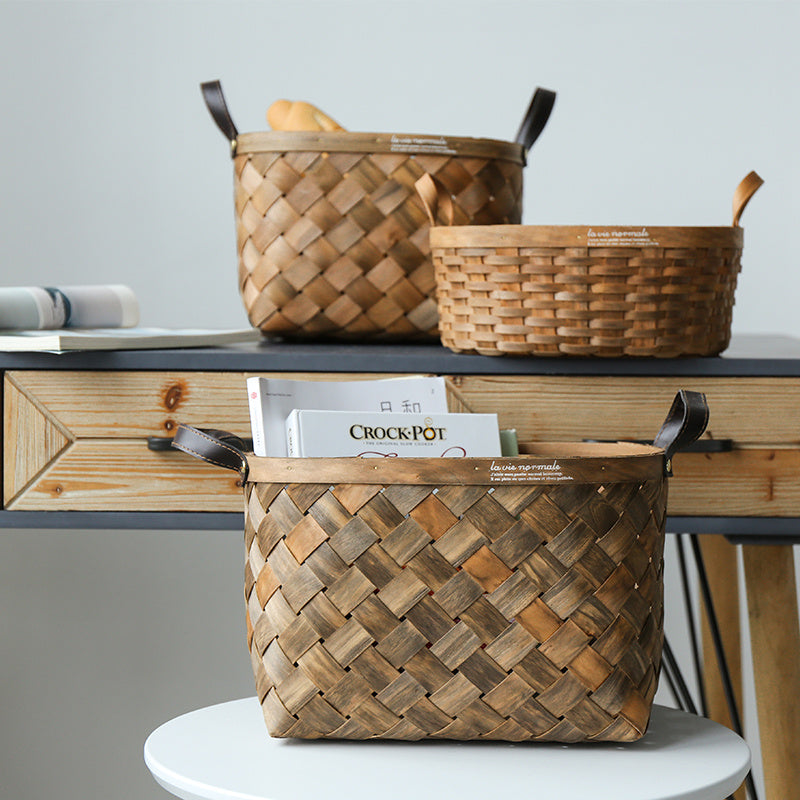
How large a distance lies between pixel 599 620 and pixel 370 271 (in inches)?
18.4

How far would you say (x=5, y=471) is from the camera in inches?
38.0

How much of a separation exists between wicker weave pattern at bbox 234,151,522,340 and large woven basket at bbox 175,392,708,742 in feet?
1.22

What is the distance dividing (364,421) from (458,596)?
0.15m

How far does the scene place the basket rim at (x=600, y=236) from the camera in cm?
87

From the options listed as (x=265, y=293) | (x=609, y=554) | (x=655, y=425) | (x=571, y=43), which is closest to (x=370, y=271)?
(x=265, y=293)

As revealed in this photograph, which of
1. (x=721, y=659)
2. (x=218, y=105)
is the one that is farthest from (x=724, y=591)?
(x=218, y=105)

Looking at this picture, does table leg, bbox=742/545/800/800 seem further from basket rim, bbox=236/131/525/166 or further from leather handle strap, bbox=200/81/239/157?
leather handle strap, bbox=200/81/239/157

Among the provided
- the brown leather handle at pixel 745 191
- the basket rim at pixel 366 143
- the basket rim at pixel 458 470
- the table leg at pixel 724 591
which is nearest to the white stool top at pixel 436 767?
the basket rim at pixel 458 470

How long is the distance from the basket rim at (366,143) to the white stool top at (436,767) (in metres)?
0.53

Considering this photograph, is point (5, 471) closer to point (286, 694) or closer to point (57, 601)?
point (286, 694)

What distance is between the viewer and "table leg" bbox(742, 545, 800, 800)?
95 cm

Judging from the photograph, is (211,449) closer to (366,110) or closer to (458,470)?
(458,470)

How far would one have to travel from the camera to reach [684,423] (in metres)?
0.73

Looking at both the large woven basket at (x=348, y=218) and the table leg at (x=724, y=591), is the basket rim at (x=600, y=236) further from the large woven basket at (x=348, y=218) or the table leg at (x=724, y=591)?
the table leg at (x=724, y=591)
